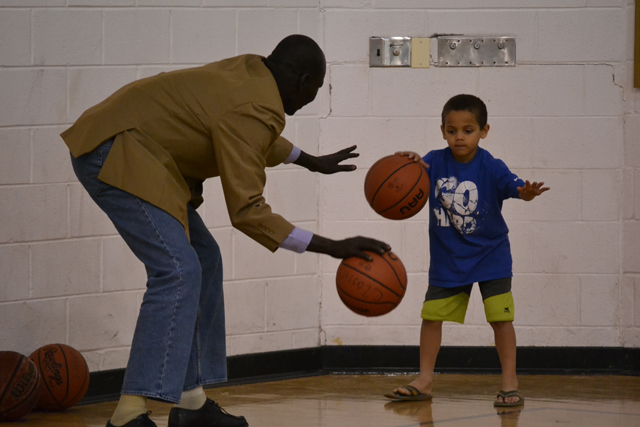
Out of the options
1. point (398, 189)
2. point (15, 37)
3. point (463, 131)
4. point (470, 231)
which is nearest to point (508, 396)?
point (470, 231)

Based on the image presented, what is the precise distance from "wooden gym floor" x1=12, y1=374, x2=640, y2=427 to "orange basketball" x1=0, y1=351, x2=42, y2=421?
0.07 m

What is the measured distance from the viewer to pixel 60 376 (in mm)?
3285

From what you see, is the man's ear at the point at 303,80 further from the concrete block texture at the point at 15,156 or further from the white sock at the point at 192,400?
the concrete block texture at the point at 15,156

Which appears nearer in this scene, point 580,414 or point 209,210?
point 580,414

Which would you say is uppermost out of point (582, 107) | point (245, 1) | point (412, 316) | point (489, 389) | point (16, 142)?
point (245, 1)

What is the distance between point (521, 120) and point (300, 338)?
168cm

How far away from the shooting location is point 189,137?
8.37 feet

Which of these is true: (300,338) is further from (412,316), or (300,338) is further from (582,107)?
(582,107)

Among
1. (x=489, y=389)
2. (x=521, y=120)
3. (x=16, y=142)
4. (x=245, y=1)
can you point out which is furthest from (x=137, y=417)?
(x=521, y=120)

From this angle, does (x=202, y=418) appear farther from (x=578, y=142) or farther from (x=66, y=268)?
(x=578, y=142)

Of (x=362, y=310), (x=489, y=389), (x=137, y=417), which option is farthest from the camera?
(x=489, y=389)

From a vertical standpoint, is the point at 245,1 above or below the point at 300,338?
above

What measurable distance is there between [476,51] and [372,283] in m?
1.98

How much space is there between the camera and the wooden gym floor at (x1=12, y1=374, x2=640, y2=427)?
3070mm
